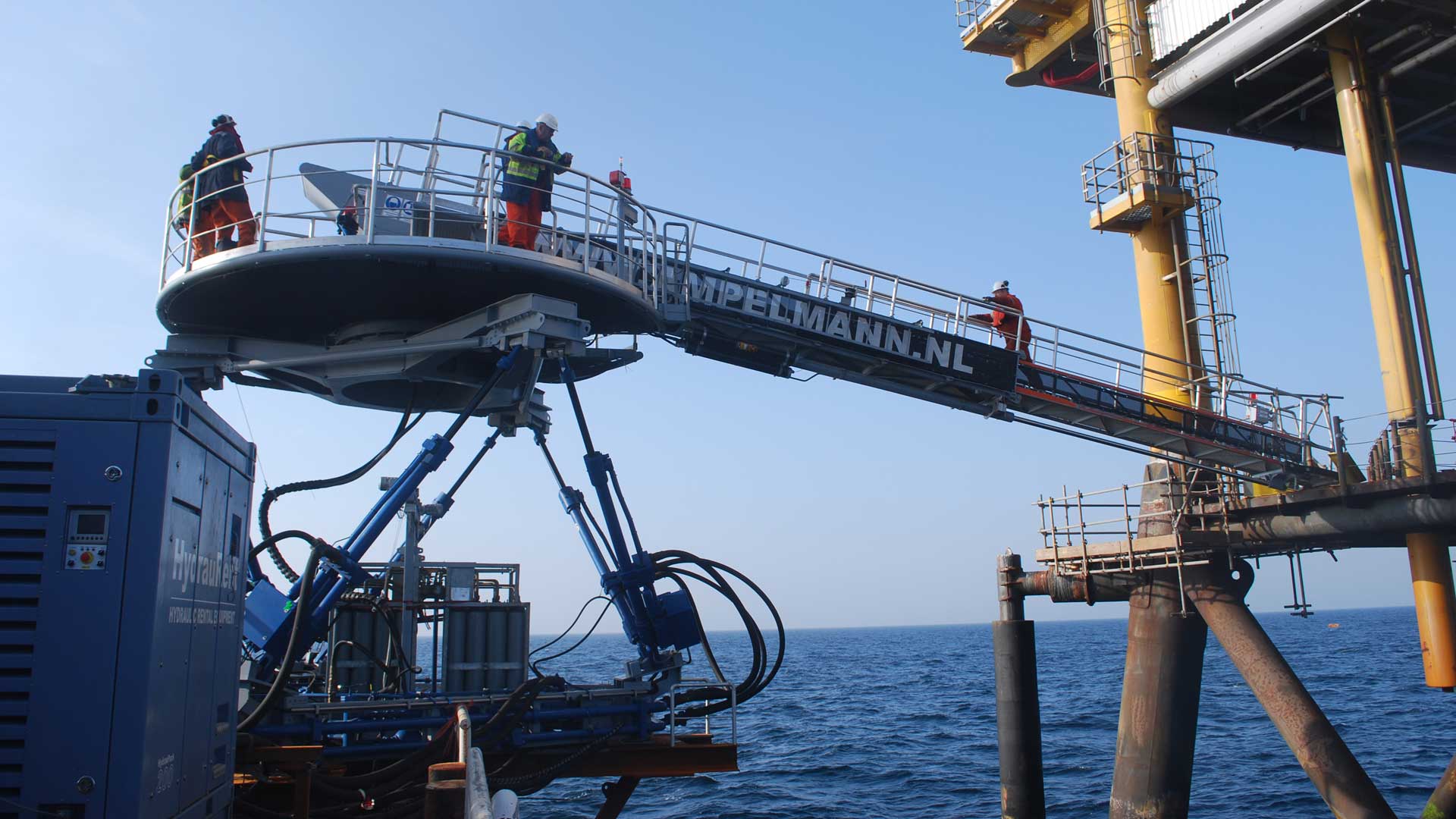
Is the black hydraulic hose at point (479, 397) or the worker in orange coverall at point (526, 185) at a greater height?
the worker in orange coverall at point (526, 185)

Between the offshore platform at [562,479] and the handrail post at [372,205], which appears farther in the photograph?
the handrail post at [372,205]

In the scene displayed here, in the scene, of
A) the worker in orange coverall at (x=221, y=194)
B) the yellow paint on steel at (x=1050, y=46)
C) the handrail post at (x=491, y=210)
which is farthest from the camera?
the yellow paint on steel at (x=1050, y=46)

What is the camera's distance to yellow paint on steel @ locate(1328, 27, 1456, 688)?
13.9 meters

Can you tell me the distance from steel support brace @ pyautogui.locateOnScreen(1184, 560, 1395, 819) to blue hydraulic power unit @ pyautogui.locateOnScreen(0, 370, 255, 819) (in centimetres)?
1389

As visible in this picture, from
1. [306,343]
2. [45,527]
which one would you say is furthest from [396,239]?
[45,527]

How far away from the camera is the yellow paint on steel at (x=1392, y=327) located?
13930 mm

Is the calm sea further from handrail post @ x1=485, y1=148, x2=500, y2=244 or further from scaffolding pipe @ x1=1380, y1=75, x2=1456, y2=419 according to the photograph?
handrail post @ x1=485, y1=148, x2=500, y2=244

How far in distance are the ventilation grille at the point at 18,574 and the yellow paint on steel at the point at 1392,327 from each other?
15329 millimetres

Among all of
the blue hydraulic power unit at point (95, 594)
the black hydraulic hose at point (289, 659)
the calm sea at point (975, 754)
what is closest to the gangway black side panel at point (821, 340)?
the black hydraulic hose at point (289, 659)

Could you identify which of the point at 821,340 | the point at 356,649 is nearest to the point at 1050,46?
the point at 821,340

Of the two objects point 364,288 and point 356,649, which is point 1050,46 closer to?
point 364,288

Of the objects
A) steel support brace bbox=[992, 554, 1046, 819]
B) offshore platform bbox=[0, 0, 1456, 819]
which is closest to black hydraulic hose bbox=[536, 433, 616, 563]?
offshore platform bbox=[0, 0, 1456, 819]

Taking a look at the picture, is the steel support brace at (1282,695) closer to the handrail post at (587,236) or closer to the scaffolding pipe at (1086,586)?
the scaffolding pipe at (1086,586)

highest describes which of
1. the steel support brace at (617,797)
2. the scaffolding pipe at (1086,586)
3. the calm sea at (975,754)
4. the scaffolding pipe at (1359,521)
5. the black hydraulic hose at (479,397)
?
the black hydraulic hose at (479,397)
